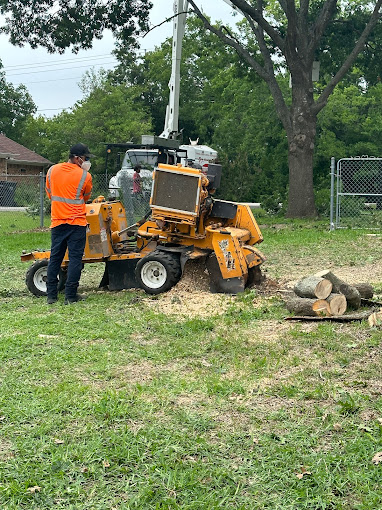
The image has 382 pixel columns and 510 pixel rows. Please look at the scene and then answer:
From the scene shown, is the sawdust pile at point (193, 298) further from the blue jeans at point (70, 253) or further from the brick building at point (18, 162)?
the brick building at point (18, 162)

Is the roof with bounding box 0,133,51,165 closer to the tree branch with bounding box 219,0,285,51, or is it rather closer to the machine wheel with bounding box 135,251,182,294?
the tree branch with bounding box 219,0,285,51

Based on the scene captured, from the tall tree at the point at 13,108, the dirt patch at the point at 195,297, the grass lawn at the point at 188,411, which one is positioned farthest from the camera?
the tall tree at the point at 13,108

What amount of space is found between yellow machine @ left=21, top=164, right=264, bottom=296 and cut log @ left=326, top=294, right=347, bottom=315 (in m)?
1.72

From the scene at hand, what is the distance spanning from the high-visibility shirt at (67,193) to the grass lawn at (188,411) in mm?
1312

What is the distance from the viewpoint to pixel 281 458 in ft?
13.0

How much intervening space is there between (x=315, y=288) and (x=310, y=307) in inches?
8.4

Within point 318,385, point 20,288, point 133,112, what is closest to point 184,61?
point 133,112

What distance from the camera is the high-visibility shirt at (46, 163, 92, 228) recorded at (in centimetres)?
870

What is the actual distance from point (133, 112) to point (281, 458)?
39740mm

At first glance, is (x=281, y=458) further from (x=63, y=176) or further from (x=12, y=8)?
(x=12, y=8)

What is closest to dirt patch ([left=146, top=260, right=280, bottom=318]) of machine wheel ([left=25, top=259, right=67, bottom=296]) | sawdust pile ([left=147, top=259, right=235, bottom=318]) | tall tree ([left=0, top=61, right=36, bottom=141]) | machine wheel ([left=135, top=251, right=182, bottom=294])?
sawdust pile ([left=147, top=259, right=235, bottom=318])

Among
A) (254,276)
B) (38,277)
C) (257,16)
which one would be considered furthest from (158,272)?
(257,16)

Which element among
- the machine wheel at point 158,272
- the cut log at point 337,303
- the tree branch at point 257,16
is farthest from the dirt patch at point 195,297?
the tree branch at point 257,16

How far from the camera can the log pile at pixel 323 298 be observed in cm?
743
